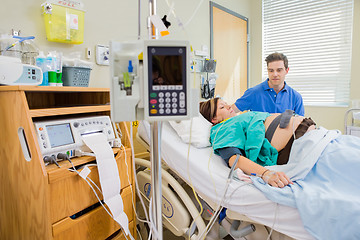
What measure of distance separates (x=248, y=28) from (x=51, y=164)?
10.7 feet

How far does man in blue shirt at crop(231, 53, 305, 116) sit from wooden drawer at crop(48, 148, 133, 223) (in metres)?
1.74

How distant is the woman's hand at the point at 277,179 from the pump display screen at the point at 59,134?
92 cm

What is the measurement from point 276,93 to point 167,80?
1.93 meters

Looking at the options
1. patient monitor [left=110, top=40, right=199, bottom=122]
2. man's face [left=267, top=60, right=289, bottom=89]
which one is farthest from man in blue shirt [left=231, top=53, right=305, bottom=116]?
patient monitor [left=110, top=40, right=199, bottom=122]

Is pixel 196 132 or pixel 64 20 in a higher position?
pixel 64 20

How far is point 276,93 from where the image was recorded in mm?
2359

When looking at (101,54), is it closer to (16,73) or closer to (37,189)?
(16,73)

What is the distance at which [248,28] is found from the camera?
3549mm

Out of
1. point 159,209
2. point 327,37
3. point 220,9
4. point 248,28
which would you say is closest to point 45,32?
point 159,209

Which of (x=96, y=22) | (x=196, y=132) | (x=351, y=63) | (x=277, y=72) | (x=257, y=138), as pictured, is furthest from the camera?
(x=351, y=63)

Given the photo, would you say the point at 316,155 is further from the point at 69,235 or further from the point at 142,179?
the point at 69,235

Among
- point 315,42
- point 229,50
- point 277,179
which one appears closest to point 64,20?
point 277,179

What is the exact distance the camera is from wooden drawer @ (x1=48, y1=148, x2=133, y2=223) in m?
0.97

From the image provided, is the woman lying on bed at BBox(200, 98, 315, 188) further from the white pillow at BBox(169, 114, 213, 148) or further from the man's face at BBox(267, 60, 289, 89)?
the man's face at BBox(267, 60, 289, 89)
